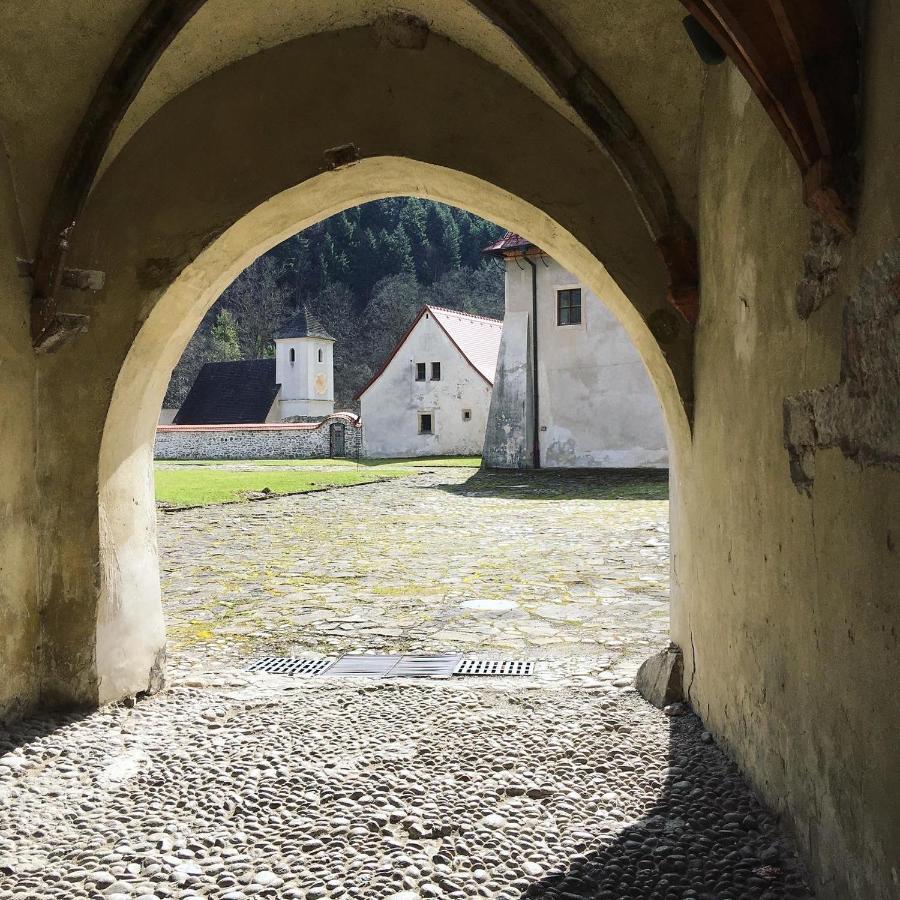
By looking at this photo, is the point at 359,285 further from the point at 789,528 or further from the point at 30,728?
the point at 789,528

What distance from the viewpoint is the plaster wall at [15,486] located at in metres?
3.95

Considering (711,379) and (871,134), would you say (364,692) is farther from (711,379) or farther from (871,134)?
(871,134)

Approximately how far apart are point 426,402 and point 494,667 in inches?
1165

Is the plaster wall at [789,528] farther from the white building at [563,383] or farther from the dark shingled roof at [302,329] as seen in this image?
the dark shingled roof at [302,329]

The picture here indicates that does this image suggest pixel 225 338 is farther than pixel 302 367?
Yes

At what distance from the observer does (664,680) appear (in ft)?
13.6

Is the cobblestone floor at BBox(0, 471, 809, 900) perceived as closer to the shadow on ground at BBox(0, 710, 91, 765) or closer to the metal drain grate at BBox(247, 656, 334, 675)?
the shadow on ground at BBox(0, 710, 91, 765)

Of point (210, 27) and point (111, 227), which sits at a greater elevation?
point (210, 27)

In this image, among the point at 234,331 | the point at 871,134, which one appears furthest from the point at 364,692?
the point at 234,331

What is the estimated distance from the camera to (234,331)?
6103 centimetres

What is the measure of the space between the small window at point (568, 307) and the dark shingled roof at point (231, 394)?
3169 centimetres

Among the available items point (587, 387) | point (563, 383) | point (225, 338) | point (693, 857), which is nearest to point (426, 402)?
point (563, 383)

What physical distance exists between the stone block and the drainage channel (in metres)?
0.71

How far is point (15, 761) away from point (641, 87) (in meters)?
3.95
